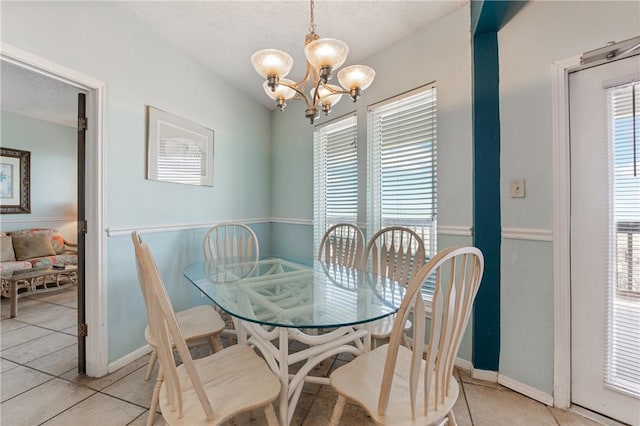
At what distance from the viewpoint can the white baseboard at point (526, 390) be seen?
1.57 m

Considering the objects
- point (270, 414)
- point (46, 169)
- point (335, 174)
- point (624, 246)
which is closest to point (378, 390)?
point (270, 414)

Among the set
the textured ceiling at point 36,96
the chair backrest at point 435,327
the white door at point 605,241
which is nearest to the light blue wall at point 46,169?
the textured ceiling at point 36,96

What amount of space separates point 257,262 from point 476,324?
164 centimetres

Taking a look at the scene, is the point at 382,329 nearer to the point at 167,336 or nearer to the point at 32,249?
the point at 167,336

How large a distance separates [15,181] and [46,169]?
43 cm

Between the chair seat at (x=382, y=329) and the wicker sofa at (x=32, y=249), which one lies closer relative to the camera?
the chair seat at (x=382, y=329)

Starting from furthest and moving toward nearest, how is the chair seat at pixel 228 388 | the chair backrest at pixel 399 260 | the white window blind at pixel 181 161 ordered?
the white window blind at pixel 181 161, the chair backrest at pixel 399 260, the chair seat at pixel 228 388

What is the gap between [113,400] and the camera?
5.27ft

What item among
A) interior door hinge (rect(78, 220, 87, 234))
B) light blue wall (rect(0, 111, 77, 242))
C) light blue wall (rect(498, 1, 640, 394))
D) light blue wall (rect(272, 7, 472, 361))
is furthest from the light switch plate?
light blue wall (rect(0, 111, 77, 242))

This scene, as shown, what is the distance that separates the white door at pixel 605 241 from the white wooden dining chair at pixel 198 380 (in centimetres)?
167

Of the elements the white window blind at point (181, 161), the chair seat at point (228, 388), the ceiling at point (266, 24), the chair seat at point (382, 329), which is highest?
the ceiling at point (266, 24)

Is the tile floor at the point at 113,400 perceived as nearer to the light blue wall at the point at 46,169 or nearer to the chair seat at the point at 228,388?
the chair seat at the point at 228,388

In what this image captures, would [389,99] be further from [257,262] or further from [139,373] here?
[139,373]

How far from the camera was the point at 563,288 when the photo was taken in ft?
5.06
